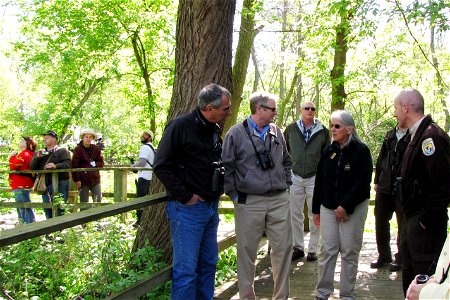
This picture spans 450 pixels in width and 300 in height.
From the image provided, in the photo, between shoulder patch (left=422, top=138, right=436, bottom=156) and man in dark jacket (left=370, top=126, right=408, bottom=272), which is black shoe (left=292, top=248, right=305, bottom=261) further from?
shoulder patch (left=422, top=138, right=436, bottom=156)

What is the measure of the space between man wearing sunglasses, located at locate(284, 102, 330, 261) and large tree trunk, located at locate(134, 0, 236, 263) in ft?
5.45

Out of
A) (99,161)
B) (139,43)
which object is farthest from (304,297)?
(139,43)

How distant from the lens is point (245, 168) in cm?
420

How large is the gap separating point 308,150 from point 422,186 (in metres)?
2.41

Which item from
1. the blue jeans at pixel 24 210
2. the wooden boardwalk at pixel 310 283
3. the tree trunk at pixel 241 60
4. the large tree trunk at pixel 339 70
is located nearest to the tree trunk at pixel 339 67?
the large tree trunk at pixel 339 70

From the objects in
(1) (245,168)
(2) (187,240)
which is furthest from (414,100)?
(2) (187,240)

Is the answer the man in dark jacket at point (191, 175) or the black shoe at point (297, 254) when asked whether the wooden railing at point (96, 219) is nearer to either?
the man in dark jacket at point (191, 175)

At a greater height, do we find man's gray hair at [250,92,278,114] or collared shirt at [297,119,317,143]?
man's gray hair at [250,92,278,114]

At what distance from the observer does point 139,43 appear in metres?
17.0

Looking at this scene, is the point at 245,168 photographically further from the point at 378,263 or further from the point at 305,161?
the point at 378,263

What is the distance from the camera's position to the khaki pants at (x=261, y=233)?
4238 millimetres

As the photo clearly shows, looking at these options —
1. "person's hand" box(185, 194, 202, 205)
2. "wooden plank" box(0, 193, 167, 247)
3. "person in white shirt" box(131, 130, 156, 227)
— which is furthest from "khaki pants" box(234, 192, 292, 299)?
"person in white shirt" box(131, 130, 156, 227)

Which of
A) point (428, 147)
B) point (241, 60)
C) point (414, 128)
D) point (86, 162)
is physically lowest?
point (86, 162)

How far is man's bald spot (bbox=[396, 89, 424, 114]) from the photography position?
12.1 feet
